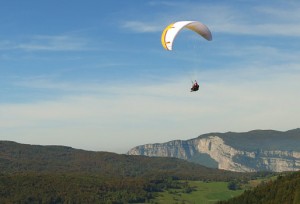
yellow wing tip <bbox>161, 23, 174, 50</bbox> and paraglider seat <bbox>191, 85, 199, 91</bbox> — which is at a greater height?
yellow wing tip <bbox>161, 23, 174, 50</bbox>

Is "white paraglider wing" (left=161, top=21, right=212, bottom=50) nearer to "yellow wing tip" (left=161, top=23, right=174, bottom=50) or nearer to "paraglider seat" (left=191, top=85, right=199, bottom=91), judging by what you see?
"yellow wing tip" (left=161, top=23, right=174, bottom=50)

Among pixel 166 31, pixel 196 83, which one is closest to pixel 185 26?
pixel 166 31

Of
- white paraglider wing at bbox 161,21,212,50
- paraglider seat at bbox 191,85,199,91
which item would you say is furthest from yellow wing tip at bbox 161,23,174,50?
paraglider seat at bbox 191,85,199,91

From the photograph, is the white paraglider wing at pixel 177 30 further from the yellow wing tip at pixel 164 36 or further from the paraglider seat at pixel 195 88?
the paraglider seat at pixel 195 88

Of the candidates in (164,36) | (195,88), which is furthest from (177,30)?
(195,88)

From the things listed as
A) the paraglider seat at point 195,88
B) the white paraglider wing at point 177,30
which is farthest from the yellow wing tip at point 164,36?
the paraglider seat at point 195,88

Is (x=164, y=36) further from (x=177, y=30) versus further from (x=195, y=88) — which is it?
(x=195, y=88)

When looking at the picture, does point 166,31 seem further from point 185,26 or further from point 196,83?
point 196,83

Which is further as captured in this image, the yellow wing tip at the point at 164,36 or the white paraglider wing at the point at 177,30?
the yellow wing tip at the point at 164,36

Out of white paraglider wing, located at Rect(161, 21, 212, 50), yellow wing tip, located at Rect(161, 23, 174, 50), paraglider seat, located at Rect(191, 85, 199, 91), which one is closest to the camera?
white paraglider wing, located at Rect(161, 21, 212, 50)

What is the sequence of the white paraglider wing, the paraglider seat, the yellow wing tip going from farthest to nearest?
the paraglider seat < the yellow wing tip < the white paraglider wing
